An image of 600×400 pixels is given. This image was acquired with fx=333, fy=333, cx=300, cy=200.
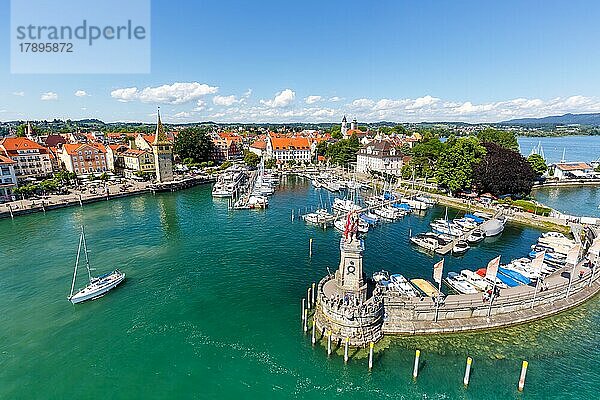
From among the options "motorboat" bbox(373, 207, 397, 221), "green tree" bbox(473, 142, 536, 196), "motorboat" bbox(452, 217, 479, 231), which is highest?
"green tree" bbox(473, 142, 536, 196)

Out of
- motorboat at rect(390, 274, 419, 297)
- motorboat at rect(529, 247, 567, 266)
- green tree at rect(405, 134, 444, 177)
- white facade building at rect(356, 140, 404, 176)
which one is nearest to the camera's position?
motorboat at rect(390, 274, 419, 297)

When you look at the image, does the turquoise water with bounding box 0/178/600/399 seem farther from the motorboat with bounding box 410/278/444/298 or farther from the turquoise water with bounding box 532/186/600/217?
the turquoise water with bounding box 532/186/600/217

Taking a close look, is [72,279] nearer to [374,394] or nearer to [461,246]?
[374,394]

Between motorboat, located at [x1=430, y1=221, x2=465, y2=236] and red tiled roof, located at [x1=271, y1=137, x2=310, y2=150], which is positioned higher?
red tiled roof, located at [x1=271, y1=137, x2=310, y2=150]

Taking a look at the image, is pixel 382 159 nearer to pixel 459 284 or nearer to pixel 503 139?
pixel 503 139

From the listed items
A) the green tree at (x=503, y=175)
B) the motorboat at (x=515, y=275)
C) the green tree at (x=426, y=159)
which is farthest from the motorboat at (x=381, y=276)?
the green tree at (x=426, y=159)

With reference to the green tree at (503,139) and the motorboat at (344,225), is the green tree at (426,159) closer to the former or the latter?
the green tree at (503,139)

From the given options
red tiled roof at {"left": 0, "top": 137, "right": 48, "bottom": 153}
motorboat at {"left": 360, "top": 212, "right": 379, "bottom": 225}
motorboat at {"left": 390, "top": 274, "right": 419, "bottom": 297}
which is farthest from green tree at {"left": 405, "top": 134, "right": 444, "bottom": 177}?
red tiled roof at {"left": 0, "top": 137, "right": 48, "bottom": 153}

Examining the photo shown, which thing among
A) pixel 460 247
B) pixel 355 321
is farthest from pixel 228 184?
pixel 355 321
